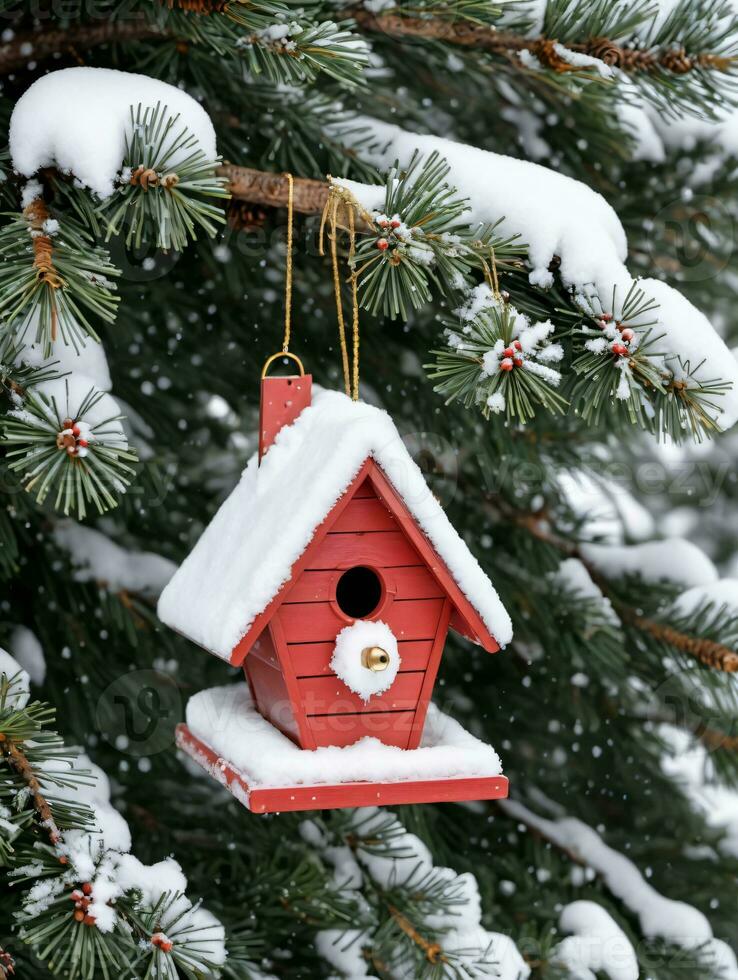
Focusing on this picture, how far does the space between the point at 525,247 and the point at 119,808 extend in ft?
4.69

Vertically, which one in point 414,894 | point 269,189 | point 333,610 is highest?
point 269,189

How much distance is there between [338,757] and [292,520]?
33 centimetres

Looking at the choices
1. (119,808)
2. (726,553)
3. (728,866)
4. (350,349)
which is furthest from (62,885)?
(726,553)

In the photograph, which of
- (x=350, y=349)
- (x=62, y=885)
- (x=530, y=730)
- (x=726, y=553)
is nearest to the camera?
(x=62, y=885)

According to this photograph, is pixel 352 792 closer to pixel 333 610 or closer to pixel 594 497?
pixel 333 610

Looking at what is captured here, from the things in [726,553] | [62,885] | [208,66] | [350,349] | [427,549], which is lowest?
[726,553]

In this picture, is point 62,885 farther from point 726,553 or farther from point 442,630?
point 726,553

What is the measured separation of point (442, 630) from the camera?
61.9 inches

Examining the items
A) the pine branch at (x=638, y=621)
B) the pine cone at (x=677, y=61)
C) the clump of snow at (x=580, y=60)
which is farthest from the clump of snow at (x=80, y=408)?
the pine branch at (x=638, y=621)

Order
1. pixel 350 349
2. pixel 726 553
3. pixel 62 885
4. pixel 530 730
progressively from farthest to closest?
pixel 726 553 < pixel 530 730 < pixel 350 349 < pixel 62 885

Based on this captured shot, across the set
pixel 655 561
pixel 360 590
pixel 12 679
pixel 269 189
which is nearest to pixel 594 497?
pixel 655 561

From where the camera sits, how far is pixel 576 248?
57.9 inches

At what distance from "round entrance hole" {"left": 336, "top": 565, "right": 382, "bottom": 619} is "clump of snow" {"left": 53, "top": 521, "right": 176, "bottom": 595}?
1.79 ft

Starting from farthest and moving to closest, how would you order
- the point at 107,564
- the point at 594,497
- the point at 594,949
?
the point at 594,497
the point at 594,949
the point at 107,564
